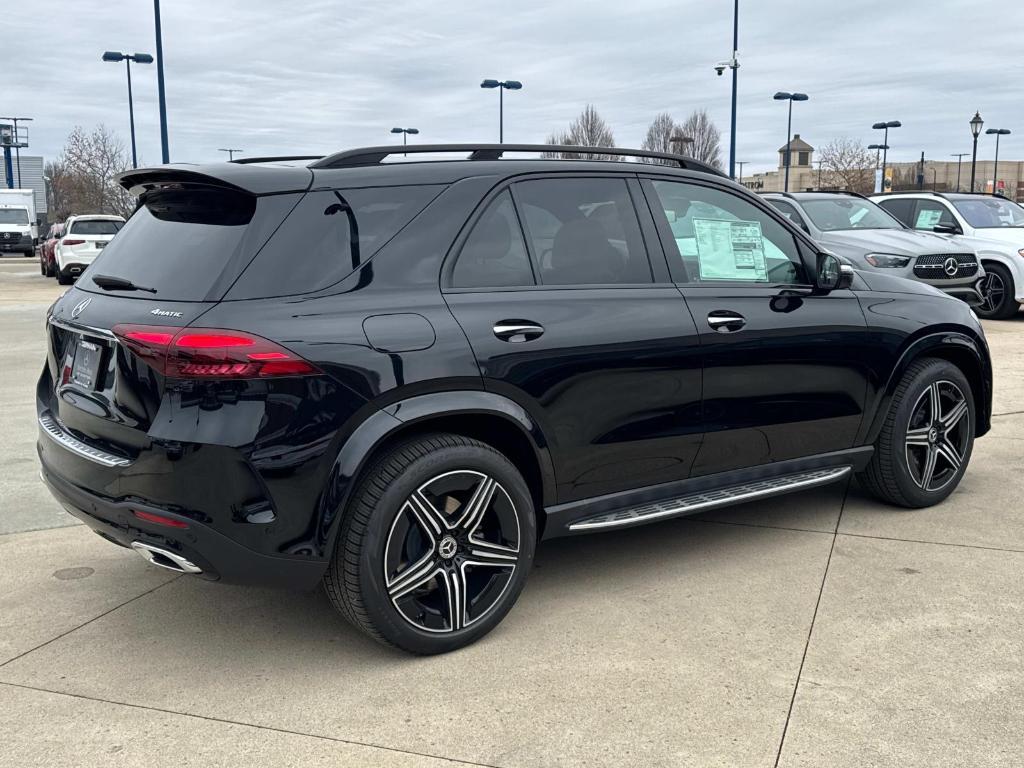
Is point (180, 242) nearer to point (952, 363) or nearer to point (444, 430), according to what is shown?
point (444, 430)

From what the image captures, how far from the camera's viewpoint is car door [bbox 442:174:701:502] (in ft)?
12.0

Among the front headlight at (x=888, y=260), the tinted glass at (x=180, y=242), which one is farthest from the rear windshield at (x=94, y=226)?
the tinted glass at (x=180, y=242)

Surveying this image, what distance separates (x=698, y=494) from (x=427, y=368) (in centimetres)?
146

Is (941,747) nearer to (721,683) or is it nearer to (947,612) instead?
(721,683)

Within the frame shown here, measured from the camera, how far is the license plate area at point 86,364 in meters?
3.48

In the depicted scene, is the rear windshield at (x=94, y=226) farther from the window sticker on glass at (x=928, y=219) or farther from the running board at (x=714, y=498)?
the running board at (x=714, y=498)

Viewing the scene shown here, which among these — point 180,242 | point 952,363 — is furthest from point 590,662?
point 952,363

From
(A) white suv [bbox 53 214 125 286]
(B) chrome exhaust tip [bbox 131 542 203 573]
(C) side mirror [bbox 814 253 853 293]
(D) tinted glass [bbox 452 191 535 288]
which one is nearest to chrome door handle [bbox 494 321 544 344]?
(D) tinted glass [bbox 452 191 535 288]

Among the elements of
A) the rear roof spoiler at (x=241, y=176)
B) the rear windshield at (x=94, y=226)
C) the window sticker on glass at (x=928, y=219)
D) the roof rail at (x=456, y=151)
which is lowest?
the rear windshield at (x=94, y=226)

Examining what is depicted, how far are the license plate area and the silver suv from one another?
965cm

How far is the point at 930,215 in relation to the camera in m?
14.7

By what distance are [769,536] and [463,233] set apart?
2.20 m

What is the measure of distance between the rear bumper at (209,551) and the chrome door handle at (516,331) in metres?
1.00

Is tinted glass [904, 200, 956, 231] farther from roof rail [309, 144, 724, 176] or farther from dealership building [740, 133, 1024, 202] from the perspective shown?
A: dealership building [740, 133, 1024, 202]
